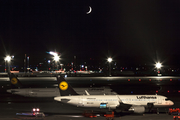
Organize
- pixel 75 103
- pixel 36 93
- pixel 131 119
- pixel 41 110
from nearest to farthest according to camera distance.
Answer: pixel 131 119 → pixel 75 103 → pixel 41 110 → pixel 36 93

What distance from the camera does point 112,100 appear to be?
34.5 metres

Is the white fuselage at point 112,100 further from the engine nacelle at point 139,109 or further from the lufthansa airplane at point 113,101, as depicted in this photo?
the engine nacelle at point 139,109

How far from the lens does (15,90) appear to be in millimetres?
45125

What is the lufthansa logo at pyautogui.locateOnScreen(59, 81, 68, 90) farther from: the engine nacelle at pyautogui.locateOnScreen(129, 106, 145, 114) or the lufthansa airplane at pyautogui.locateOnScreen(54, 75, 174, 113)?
the engine nacelle at pyautogui.locateOnScreen(129, 106, 145, 114)

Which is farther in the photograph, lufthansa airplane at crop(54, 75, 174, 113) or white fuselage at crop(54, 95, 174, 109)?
white fuselage at crop(54, 95, 174, 109)

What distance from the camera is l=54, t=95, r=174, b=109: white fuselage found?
112ft

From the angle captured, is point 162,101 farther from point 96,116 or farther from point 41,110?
point 41,110

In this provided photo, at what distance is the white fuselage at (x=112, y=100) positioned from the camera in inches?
1344

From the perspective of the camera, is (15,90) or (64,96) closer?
(64,96)

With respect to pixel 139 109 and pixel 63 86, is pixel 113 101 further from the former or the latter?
pixel 63 86

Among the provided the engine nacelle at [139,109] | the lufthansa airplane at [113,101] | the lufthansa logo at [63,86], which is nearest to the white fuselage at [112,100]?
the lufthansa airplane at [113,101]

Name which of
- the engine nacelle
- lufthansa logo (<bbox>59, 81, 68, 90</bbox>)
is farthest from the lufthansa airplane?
the engine nacelle

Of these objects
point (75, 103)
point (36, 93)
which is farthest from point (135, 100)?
point (36, 93)

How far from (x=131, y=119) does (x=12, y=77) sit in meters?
27.4
